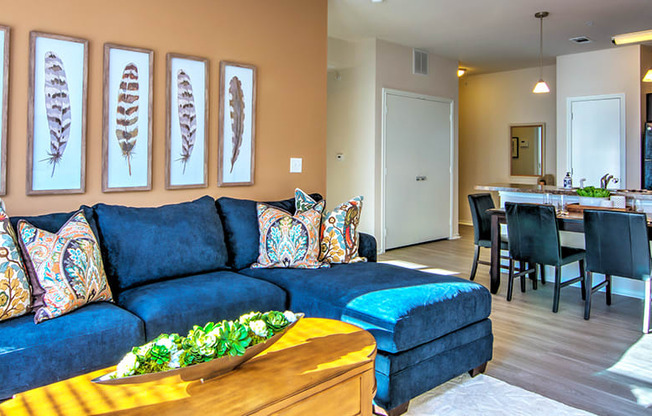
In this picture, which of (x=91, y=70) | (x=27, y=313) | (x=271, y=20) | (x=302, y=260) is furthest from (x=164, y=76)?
(x=27, y=313)

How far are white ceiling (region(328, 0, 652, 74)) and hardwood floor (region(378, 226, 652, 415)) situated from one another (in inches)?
110

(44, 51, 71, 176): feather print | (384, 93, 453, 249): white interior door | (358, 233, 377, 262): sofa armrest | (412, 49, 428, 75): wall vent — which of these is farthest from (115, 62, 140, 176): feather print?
(412, 49, 428, 75): wall vent

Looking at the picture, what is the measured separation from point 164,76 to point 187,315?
1.77m

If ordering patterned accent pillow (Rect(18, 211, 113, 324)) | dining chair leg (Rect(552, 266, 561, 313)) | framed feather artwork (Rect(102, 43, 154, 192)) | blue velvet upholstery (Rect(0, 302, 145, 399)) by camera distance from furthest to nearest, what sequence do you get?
dining chair leg (Rect(552, 266, 561, 313)) < framed feather artwork (Rect(102, 43, 154, 192)) < patterned accent pillow (Rect(18, 211, 113, 324)) < blue velvet upholstery (Rect(0, 302, 145, 399))

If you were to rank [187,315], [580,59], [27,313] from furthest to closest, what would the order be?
1. [580,59]
2. [187,315]
3. [27,313]

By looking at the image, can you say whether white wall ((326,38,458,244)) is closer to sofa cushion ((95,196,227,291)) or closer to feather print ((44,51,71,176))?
sofa cushion ((95,196,227,291))

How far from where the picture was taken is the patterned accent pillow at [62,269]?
6.98ft

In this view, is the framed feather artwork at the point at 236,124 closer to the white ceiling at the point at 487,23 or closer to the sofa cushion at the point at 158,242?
the sofa cushion at the point at 158,242

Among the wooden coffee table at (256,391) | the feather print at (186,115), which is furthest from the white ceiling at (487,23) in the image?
the wooden coffee table at (256,391)

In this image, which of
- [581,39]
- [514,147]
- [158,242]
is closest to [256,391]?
[158,242]

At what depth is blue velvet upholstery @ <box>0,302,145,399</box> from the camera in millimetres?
1836

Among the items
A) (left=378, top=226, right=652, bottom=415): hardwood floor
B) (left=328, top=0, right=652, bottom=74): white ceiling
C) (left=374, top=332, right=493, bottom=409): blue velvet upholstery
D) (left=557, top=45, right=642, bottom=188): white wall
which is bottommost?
(left=378, top=226, right=652, bottom=415): hardwood floor

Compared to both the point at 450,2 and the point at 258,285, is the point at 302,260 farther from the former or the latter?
the point at 450,2

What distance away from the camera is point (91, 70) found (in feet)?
9.75
